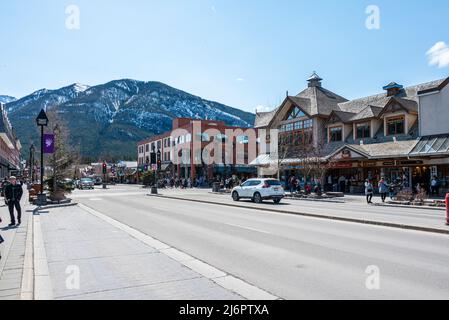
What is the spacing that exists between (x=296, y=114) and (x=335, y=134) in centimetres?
594

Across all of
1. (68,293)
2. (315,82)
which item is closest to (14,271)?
(68,293)

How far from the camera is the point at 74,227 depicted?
13.3 m

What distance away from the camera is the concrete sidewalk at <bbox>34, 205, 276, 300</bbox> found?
18.8ft

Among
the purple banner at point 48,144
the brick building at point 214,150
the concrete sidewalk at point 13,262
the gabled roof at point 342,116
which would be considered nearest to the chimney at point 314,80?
the gabled roof at point 342,116

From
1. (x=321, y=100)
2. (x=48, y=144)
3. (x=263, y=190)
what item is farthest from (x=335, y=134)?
(x=48, y=144)

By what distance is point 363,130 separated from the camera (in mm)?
37406

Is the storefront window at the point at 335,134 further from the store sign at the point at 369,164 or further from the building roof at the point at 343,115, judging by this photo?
the store sign at the point at 369,164

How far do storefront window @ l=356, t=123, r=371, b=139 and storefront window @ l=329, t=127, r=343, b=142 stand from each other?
6.81ft

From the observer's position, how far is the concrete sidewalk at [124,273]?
Result: 572 centimetres

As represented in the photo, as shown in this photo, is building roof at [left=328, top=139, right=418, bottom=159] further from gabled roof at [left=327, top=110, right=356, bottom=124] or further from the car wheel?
the car wheel

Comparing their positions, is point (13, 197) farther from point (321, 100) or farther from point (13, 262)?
point (321, 100)

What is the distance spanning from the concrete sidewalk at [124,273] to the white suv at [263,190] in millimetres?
14918
